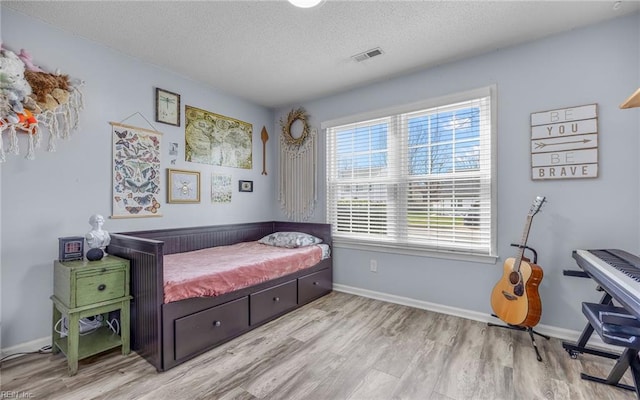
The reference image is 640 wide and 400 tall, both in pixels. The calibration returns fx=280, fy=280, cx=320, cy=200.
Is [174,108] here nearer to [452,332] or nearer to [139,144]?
[139,144]

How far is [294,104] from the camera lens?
155 inches

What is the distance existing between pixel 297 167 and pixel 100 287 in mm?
2516

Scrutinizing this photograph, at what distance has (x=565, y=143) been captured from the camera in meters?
2.24

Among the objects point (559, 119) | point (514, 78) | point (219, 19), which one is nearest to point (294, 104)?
point (219, 19)

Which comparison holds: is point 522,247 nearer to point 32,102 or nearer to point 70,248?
point 70,248

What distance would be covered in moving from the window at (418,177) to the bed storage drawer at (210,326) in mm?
1569

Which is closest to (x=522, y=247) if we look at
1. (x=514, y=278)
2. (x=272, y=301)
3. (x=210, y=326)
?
(x=514, y=278)

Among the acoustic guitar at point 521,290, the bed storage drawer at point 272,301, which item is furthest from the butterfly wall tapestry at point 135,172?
the acoustic guitar at point 521,290

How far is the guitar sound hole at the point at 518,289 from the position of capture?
214cm

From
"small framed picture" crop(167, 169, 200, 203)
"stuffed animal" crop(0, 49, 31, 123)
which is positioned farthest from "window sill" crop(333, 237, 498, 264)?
"stuffed animal" crop(0, 49, 31, 123)

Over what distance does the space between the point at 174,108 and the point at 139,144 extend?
1.80 feet

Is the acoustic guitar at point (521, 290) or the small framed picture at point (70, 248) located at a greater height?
the small framed picture at point (70, 248)

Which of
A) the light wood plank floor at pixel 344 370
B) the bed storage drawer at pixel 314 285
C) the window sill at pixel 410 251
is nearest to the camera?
the light wood plank floor at pixel 344 370

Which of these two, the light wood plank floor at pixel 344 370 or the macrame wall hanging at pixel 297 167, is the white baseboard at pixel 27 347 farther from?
the macrame wall hanging at pixel 297 167
